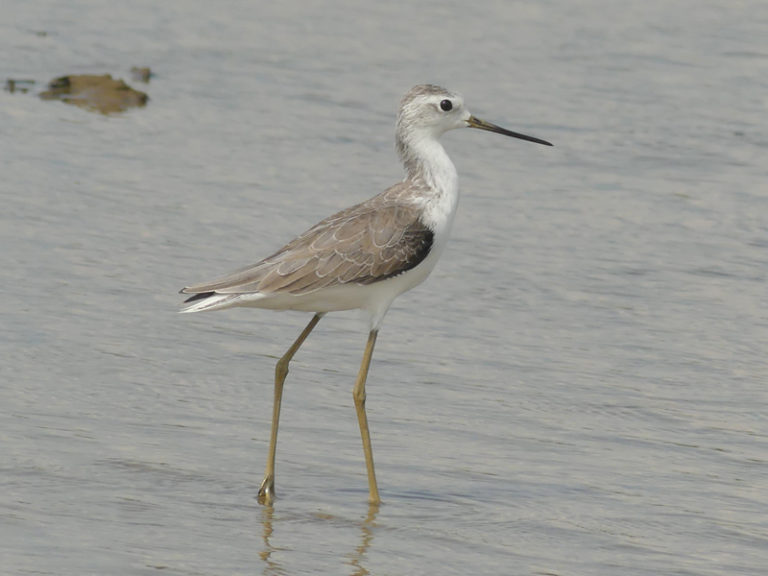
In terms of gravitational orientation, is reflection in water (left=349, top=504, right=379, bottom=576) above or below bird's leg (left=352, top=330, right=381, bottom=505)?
below

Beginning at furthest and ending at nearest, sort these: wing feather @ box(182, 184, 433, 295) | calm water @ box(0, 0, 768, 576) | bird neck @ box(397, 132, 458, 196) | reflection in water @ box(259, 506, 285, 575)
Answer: bird neck @ box(397, 132, 458, 196), wing feather @ box(182, 184, 433, 295), calm water @ box(0, 0, 768, 576), reflection in water @ box(259, 506, 285, 575)

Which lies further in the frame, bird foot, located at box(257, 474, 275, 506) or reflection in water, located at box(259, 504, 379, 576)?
bird foot, located at box(257, 474, 275, 506)

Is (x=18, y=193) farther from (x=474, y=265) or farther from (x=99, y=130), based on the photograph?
(x=474, y=265)

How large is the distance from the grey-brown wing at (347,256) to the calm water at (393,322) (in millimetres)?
1023

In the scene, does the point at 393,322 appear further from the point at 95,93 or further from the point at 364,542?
the point at 95,93

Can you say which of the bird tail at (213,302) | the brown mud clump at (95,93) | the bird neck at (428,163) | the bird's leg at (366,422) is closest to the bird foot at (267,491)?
the bird's leg at (366,422)

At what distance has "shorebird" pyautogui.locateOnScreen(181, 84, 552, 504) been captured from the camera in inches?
312

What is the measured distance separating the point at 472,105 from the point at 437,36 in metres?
3.04

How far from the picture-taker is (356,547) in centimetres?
734

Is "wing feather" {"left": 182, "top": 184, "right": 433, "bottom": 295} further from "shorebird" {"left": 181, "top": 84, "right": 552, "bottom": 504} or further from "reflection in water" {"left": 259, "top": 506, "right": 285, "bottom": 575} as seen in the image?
"reflection in water" {"left": 259, "top": 506, "right": 285, "bottom": 575}

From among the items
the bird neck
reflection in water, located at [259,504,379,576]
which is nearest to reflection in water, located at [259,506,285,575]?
reflection in water, located at [259,504,379,576]

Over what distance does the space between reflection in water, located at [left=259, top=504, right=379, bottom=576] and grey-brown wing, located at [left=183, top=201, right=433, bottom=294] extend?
45.5 inches

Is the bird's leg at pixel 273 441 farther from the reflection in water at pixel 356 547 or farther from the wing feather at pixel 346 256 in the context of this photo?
the wing feather at pixel 346 256

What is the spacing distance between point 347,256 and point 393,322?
2553 mm
